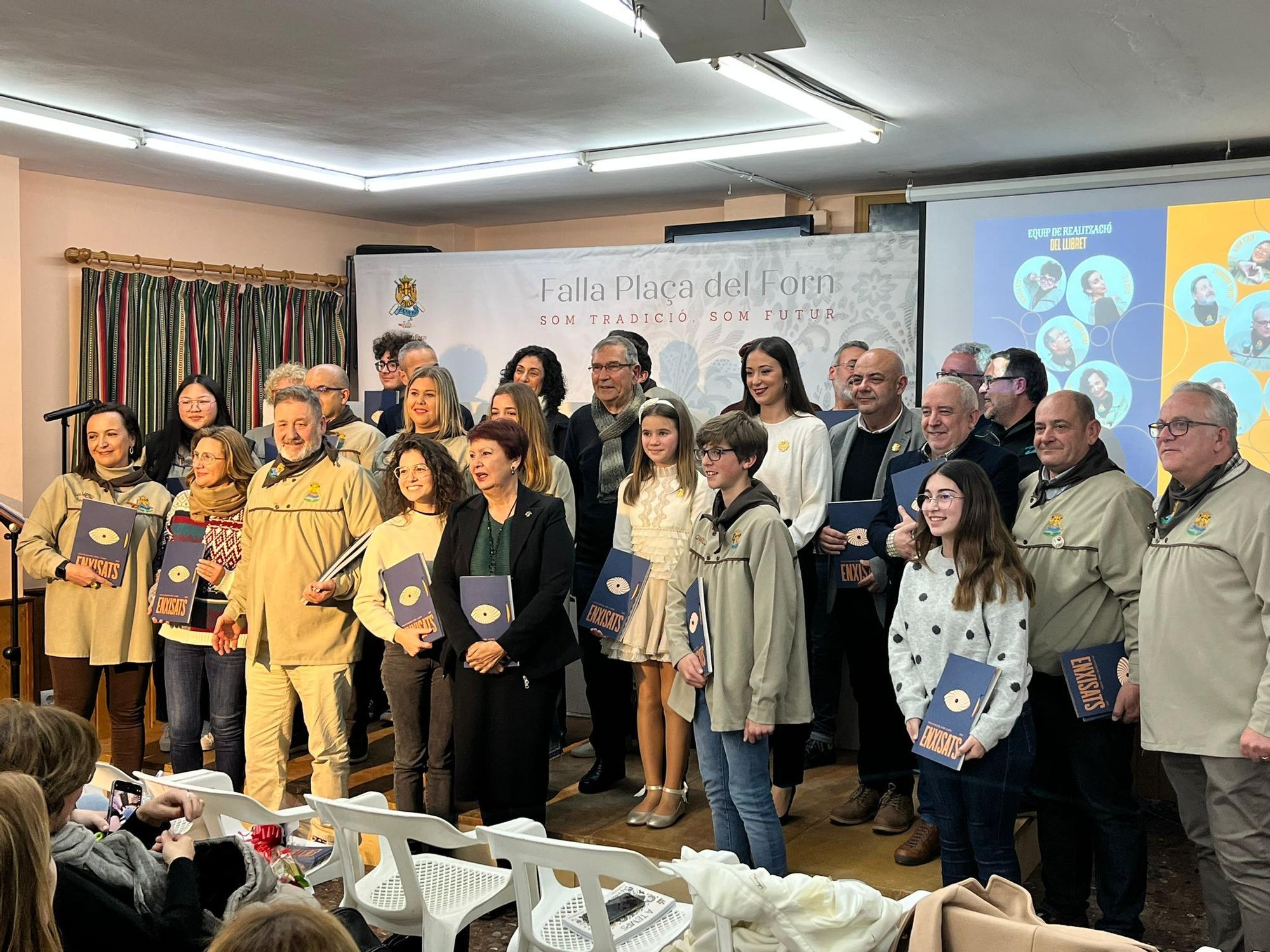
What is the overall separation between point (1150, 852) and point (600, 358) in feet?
8.52

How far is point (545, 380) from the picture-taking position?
4891 millimetres

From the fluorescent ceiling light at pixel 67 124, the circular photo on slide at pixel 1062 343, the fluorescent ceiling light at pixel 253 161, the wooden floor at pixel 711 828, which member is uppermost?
the fluorescent ceiling light at pixel 253 161

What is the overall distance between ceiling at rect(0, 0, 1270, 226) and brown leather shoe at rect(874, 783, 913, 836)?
2529 millimetres

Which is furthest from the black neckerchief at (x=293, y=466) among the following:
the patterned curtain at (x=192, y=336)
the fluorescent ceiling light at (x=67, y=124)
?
the patterned curtain at (x=192, y=336)

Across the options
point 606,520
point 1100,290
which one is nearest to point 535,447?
point 606,520

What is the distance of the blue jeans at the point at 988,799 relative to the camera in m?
3.08

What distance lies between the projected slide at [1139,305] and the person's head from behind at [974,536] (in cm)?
347

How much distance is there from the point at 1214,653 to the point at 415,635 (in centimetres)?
233

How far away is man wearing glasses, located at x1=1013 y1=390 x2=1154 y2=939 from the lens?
3207mm

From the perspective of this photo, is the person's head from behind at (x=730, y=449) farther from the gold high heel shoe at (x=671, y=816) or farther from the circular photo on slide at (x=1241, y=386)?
the circular photo on slide at (x=1241, y=386)

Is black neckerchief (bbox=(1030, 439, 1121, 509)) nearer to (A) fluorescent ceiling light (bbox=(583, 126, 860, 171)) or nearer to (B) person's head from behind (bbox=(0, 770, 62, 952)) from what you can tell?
(B) person's head from behind (bbox=(0, 770, 62, 952))

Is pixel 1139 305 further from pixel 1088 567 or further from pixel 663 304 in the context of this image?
pixel 1088 567

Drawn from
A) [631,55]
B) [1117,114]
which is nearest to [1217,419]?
[631,55]

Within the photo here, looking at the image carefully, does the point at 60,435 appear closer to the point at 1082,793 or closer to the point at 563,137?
the point at 563,137
